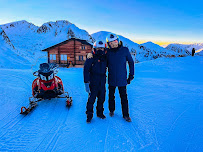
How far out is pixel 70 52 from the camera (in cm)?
1966

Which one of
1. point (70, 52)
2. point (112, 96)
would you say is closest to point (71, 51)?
point (70, 52)

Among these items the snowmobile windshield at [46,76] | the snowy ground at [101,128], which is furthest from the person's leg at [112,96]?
the snowmobile windshield at [46,76]

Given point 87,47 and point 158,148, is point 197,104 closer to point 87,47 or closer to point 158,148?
point 158,148

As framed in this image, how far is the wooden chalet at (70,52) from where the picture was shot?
63.2ft

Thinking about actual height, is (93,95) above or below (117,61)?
below

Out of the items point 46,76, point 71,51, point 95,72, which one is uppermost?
point 71,51

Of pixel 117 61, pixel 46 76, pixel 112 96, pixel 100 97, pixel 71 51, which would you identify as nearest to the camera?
pixel 117 61

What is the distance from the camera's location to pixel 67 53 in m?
19.7

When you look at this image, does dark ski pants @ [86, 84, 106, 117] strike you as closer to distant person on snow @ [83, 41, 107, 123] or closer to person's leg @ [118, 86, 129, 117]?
distant person on snow @ [83, 41, 107, 123]

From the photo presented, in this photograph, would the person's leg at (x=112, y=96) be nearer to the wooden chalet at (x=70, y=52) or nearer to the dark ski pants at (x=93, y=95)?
the dark ski pants at (x=93, y=95)

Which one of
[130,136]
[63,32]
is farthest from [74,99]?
[63,32]

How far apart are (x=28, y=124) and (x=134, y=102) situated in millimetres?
3377

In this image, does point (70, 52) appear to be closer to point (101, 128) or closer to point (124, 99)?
point (124, 99)

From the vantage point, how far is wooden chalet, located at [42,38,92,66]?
1927cm
